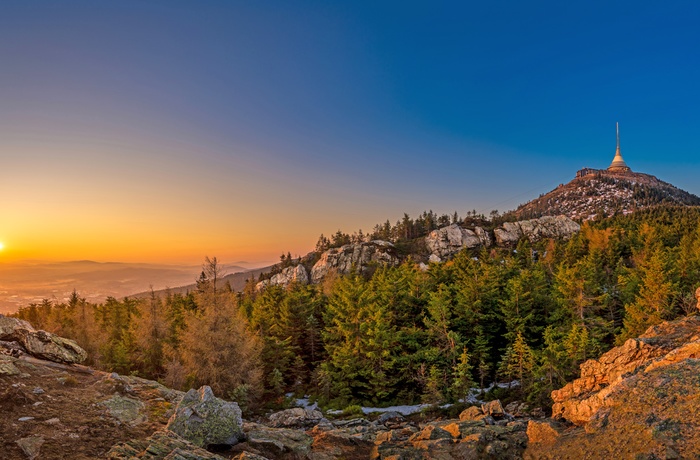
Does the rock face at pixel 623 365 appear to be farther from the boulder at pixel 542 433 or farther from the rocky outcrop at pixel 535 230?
the rocky outcrop at pixel 535 230

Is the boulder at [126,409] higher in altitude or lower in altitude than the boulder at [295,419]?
higher

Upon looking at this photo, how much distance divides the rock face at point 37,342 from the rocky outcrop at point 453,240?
107362 mm

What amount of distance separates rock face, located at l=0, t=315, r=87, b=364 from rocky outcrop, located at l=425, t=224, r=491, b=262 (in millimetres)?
107362

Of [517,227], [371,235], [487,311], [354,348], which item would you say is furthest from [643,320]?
[371,235]

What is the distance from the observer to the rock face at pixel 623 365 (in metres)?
13.6

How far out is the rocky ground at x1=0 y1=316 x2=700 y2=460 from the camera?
9953mm

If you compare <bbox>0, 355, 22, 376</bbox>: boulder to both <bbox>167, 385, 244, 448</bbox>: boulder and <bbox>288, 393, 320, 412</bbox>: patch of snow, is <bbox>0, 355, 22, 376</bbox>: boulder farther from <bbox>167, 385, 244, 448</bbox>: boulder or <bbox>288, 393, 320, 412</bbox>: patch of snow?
<bbox>288, 393, 320, 412</bbox>: patch of snow

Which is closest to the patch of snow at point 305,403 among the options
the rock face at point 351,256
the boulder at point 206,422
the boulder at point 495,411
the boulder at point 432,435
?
the boulder at point 495,411

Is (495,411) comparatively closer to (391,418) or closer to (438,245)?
(391,418)

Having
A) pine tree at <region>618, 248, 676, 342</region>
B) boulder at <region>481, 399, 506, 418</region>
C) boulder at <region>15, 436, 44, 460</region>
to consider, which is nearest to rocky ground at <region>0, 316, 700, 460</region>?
boulder at <region>15, 436, 44, 460</region>

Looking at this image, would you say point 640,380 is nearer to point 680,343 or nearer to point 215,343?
point 680,343

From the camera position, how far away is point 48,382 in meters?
14.5

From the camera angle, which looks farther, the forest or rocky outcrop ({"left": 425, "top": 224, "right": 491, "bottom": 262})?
rocky outcrop ({"left": 425, "top": 224, "right": 491, "bottom": 262})

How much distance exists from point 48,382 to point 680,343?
2903 cm
